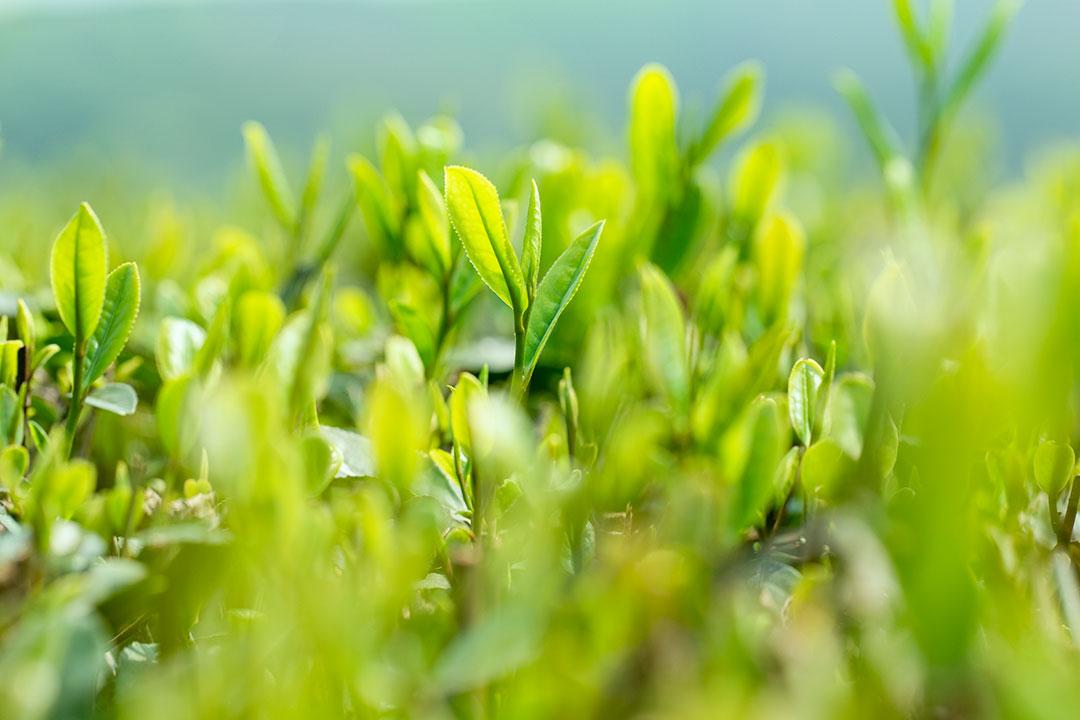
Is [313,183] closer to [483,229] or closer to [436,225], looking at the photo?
[436,225]

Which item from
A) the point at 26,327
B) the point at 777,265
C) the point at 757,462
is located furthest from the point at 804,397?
the point at 26,327

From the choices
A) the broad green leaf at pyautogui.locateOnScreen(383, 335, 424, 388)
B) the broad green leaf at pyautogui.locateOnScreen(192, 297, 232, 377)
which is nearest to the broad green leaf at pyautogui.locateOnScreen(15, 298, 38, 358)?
the broad green leaf at pyautogui.locateOnScreen(192, 297, 232, 377)

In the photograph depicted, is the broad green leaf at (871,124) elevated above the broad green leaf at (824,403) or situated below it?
above

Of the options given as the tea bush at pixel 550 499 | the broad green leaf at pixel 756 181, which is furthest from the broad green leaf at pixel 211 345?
the broad green leaf at pixel 756 181

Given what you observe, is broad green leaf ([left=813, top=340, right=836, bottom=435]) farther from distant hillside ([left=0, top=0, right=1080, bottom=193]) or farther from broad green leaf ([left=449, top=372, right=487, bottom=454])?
distant hillside ([left=0, top=0, right=1080, bottom=193])

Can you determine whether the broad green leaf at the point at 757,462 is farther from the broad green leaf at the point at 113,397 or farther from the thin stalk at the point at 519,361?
the broad green leaf at the point at 113,397

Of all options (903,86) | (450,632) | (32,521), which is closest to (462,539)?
(450,632)

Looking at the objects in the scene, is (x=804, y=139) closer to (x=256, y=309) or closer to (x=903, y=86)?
(x=256, y=309)
